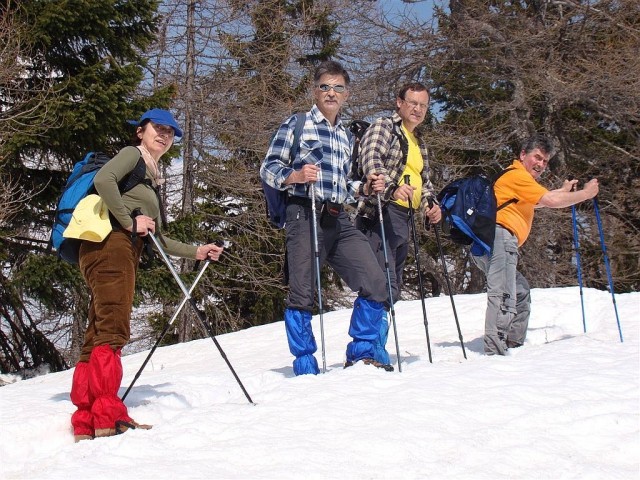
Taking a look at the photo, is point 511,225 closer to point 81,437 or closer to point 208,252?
point 208,252

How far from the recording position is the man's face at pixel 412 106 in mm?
5797

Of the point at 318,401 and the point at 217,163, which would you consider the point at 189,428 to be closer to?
the point at 318,401

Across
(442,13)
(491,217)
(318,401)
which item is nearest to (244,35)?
(442,13)

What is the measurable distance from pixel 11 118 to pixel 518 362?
27.2ft

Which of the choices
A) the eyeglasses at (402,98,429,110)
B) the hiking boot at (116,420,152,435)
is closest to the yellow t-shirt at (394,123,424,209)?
the eyeglasses at (402,98,429,110)

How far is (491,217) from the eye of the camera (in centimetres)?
614

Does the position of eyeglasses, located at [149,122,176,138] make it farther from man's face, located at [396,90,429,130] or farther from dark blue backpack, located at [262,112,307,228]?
man's face, located at [396,90,429,130]

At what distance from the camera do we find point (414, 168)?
5.89 metres

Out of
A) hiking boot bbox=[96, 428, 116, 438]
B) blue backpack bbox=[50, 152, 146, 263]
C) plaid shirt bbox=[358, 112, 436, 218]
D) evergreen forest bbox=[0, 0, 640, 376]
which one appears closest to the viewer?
hiking boot bbox=[96, 428, 116, 438]

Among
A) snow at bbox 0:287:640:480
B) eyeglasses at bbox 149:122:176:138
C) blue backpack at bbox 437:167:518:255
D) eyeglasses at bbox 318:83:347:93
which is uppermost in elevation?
eyeglasses at bbox 318:83:347:93

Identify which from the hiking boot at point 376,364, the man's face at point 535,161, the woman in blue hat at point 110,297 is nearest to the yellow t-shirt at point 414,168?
the man's face at point 535,161

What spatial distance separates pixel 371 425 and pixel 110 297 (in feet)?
5.47

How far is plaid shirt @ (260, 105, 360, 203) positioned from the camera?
5230 millimetres

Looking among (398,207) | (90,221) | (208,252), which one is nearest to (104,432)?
(90,221)
